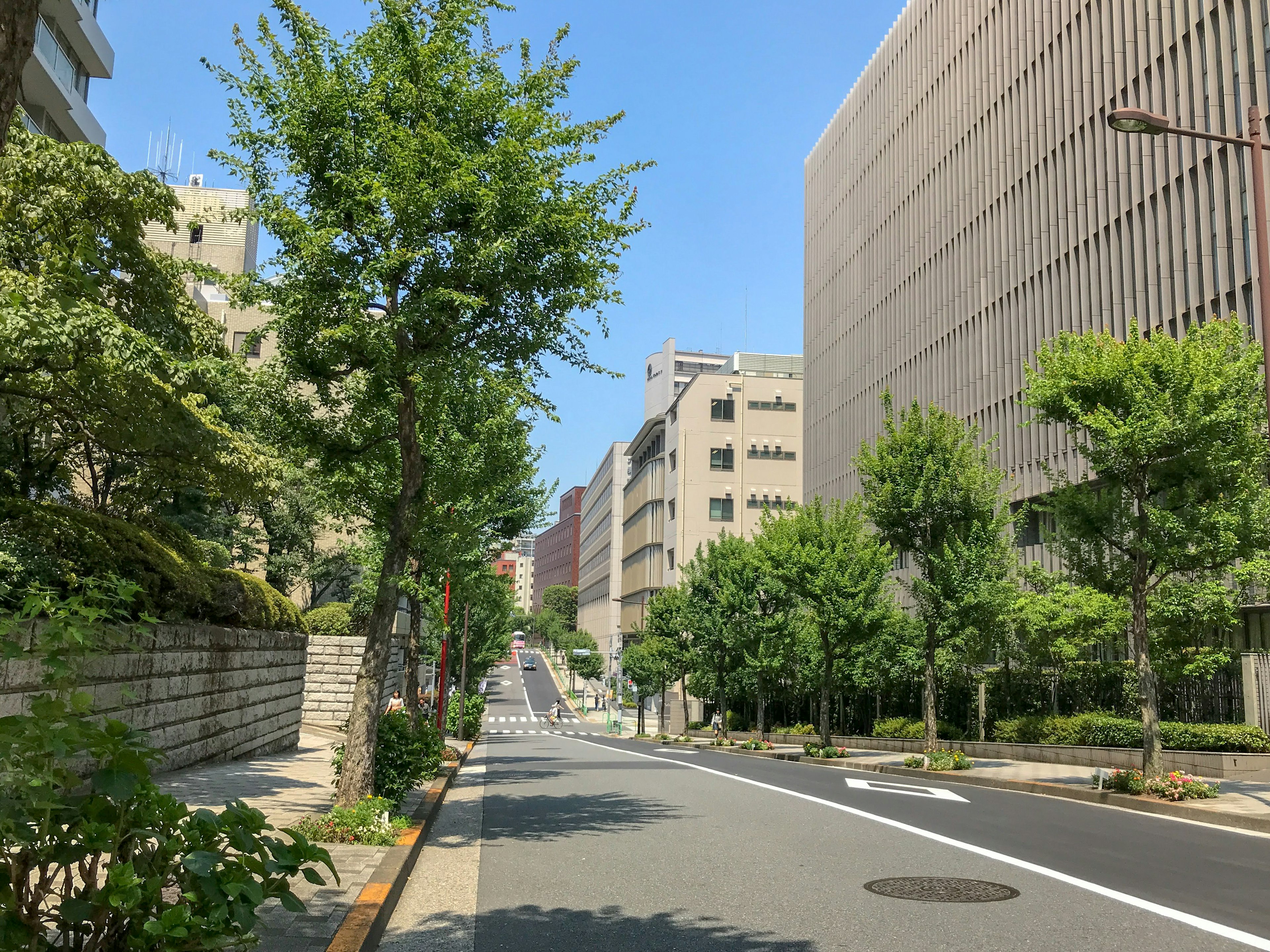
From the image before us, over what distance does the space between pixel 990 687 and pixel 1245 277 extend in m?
14.1

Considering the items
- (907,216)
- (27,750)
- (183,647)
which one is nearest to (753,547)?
(907,216)

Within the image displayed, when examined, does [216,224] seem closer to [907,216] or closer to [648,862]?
[907,216]

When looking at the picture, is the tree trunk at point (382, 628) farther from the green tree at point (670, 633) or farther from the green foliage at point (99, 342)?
the green tree at point (670, 633)

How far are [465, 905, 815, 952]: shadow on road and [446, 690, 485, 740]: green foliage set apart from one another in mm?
29220

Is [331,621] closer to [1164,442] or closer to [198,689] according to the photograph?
[198,689]

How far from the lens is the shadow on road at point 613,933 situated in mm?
6461

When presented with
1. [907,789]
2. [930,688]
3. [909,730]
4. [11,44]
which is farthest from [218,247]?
[11,44]

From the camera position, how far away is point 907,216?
5622 cm

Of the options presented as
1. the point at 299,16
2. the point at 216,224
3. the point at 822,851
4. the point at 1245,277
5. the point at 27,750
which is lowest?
the point at 822,851

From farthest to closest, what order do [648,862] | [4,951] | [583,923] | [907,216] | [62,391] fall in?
[907,216]
[62,391]
[648,862]
[583,923]
[4,951]

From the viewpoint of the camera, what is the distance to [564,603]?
182125 millimetres

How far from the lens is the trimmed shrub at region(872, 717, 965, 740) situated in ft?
104

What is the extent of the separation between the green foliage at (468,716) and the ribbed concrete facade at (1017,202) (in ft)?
75.9

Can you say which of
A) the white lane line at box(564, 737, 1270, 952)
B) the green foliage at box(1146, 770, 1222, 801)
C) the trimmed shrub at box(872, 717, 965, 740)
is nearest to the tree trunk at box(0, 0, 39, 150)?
the white lane line at box(564, 737, 1270, 952)
